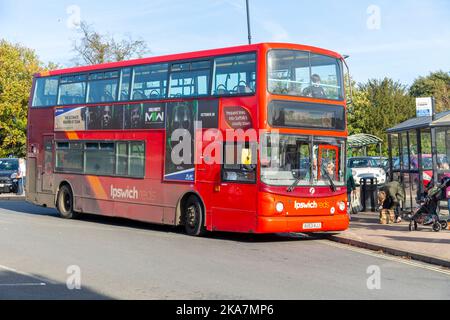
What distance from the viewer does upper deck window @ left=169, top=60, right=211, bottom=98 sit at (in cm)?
1532

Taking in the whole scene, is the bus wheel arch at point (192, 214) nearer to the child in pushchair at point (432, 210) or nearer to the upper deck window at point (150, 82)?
the upper deck window at point (150, 82)

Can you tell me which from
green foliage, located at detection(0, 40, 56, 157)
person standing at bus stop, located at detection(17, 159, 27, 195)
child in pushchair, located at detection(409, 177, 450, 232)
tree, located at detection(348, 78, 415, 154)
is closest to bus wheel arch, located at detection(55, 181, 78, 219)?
child in pushchair, located at detection(409, 177, 450, 232)

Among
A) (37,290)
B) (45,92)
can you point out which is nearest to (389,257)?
(37,290)

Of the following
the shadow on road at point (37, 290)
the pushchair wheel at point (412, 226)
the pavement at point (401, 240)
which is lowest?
the shadow on road at point (37, 290)

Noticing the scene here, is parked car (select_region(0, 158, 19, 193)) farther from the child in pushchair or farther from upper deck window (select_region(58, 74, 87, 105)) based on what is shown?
the child in pushchair

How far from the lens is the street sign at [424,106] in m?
17.2

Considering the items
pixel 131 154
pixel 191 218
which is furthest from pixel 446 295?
pixel 131 154

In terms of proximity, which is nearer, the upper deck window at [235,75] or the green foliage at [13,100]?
the upper deck window at [235,75]

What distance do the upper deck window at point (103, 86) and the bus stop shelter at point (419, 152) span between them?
825 cm

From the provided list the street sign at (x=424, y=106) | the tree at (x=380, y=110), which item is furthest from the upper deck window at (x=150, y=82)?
the tree at (x=380, y=110)

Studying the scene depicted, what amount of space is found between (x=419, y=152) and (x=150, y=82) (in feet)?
25.3

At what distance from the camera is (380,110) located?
51062 mm
